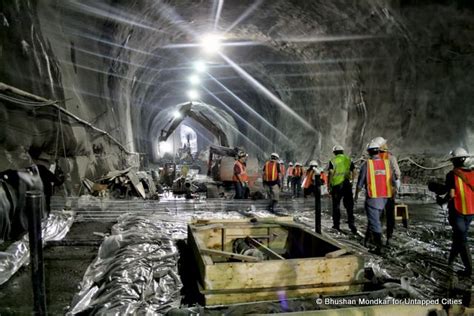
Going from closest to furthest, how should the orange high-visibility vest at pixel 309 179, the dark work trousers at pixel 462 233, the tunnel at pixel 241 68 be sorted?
the dark work trousers at pixel 462 233
the tunnel at pixel 241 68
the orange high-visibility vest at pixel 309 179

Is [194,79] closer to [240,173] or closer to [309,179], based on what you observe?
[240,173]

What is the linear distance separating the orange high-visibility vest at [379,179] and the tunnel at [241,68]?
3.10 feet

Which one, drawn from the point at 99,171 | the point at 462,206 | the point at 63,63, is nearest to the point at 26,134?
the point at 63,63

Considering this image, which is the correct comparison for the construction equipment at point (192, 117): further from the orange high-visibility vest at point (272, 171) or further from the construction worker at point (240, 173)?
the orange high-visibility vest at point (272, 171)

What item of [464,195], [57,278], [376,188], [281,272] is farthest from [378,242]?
[57,278]

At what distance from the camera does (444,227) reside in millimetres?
6570

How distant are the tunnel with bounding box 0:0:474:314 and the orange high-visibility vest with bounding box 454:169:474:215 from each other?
173 cm

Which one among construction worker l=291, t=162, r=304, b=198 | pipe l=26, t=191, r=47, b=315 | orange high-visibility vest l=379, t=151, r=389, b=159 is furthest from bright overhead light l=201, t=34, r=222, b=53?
pipe l=26, t=191, r=47, b=315

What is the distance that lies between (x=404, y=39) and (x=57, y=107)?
30.5ft

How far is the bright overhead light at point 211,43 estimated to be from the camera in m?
15.5

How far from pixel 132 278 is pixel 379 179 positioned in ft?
12.6

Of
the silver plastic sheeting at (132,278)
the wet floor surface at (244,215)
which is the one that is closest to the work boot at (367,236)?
the wet floor surface at (244,215)

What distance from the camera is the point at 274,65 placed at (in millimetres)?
17234

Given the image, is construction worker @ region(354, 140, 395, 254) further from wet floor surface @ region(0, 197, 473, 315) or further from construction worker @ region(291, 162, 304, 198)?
construction worker @ region(291, 162, 304, 198)
